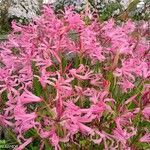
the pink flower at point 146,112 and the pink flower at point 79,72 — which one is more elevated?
the pink flower at point 79,72

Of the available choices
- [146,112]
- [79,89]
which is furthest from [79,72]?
[146,112]

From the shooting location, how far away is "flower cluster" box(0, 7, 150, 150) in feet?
10.00

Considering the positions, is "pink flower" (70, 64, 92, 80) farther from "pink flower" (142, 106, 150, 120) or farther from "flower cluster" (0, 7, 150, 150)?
"pink flower" (142, 106, 150, 120)

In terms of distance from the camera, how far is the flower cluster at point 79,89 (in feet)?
10.00

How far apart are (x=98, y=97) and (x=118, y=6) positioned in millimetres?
6261

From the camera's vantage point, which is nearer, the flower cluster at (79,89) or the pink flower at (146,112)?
the flower cluster at (79,89)

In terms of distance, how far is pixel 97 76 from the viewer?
11.6 feet

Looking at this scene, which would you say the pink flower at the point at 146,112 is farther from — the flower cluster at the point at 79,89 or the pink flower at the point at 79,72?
the pink flower at the point at 79,72

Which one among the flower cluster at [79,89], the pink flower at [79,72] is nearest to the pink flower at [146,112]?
the flower cluster at [79,89]

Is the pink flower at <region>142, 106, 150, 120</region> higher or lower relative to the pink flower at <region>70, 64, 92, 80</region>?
lower

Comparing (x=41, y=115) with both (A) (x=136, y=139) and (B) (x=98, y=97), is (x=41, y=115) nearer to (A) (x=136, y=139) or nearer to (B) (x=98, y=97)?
(B) (x=98, y=97)

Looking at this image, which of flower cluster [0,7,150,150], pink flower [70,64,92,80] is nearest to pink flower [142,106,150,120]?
flower cluster [0,7,150,150]

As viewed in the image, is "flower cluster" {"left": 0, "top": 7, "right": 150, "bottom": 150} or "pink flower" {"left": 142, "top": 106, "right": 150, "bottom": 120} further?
"pink flower" {"left": 142, "top": 106, "right": 150, "bottom": 120}

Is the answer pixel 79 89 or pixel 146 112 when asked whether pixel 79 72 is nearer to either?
pixel 79 89
